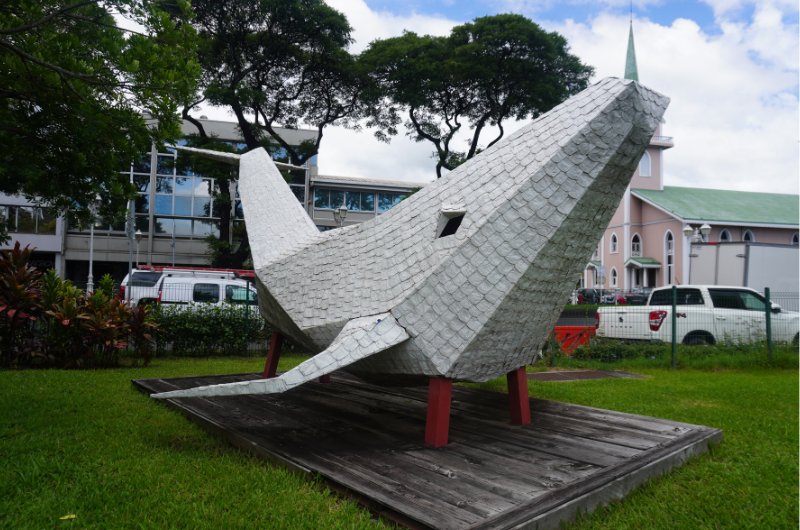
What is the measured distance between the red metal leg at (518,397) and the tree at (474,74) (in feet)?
47.1

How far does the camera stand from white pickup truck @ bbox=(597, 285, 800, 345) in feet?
33.4

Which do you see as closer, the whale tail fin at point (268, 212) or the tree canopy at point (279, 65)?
the whale tail fin at point (268, 212)

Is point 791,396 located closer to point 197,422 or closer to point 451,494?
point 451,494

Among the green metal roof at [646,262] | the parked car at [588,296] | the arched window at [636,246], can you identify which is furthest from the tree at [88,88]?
the arched window at [636,246]

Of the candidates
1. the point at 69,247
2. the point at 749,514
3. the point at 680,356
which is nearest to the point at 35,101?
the point at 749,514

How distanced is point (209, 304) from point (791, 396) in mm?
10344

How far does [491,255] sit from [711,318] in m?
8.78

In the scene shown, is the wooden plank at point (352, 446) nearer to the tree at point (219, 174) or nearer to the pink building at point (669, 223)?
the tree at point (219, 174)

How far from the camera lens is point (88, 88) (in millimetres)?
4898

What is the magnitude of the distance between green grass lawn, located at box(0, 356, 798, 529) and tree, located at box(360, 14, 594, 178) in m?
14.5

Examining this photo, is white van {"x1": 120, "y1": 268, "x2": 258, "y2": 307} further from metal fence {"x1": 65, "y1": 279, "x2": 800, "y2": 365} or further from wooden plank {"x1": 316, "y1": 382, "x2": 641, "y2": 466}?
wooden plank {"x1": 316, "y1": 382, "x2": 641, "y2": 466}

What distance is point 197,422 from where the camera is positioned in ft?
16.1

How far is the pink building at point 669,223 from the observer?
28.8m

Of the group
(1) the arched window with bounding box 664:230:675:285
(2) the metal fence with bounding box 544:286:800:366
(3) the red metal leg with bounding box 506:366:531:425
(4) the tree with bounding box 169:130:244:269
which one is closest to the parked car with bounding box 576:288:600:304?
(1) the arched window with bounding box 664:230:675:285
